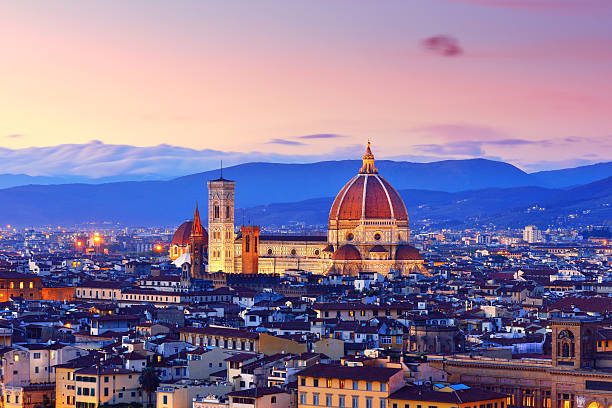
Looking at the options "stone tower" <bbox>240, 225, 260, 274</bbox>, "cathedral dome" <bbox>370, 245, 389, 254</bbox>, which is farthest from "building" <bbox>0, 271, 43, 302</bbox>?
"cathedral dome" <bbox>370, 245, 389, 254</bbox>

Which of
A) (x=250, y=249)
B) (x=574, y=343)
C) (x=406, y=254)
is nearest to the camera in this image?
(x=574, y=343)

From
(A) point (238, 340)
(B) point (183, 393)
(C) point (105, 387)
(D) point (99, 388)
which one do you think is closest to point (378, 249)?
(A) point (238, 340)

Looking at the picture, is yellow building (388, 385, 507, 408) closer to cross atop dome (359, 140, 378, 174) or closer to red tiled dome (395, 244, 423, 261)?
red tiled dome (395, 244, 423, 261)

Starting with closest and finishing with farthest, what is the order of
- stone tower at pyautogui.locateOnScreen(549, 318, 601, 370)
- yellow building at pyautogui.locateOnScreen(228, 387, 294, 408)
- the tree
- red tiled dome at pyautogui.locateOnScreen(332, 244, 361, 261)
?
stone tower at pyautogui.locateOnScreen(549, 318, 601, 370) < yellow building at pyautogui.locateOnScreen(228, 387, 294, 408) < the tree < red tiled dome at pyautogui.locateOnScreen(332, 244, 361, 261)

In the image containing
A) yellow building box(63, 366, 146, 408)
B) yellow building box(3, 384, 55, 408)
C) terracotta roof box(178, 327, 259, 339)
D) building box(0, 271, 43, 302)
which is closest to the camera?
yellow building box(63, 366, 146, 408)

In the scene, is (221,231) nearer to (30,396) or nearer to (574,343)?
(30,396)

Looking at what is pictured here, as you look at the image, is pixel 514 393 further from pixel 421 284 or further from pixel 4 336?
pixel 421 284

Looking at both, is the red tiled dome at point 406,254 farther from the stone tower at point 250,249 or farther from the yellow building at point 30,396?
the yellow building at point 30,396
